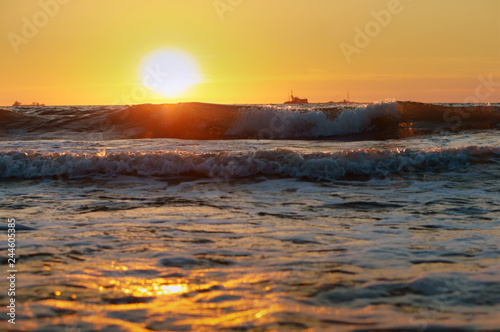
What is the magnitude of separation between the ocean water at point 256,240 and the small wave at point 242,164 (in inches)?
1.3

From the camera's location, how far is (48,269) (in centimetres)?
362

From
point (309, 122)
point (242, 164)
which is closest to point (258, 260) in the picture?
point (242, 164)

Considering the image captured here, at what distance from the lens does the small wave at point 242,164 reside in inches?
351

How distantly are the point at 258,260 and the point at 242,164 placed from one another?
17.6 ft

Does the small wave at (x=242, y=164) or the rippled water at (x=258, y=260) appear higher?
the small wave at (x=242, y=164)

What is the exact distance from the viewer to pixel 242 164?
30.0 feet

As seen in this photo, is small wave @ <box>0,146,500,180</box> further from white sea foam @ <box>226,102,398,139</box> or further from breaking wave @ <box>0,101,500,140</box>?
white sea foam @ <box>226,102,398,139</box>

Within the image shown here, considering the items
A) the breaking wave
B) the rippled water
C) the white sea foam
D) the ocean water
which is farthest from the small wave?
the white sea foam

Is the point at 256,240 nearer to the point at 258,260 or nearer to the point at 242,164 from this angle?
the point at 258,260

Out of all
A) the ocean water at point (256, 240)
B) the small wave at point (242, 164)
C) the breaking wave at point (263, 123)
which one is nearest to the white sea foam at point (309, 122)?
the breaking wave at point (263, 123)

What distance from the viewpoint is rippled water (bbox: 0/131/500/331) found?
9.12ft

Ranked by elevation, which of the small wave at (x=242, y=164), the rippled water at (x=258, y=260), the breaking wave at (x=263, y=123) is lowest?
the rippled water at (x=258, y=260)

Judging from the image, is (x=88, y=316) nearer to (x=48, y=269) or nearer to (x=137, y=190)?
(x=48, y=269)

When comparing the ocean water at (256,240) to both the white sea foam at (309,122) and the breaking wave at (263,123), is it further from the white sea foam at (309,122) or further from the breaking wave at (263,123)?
the white sea foam at (309,122)
